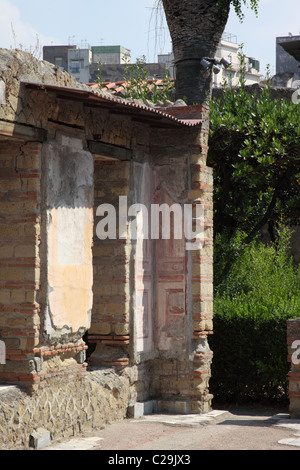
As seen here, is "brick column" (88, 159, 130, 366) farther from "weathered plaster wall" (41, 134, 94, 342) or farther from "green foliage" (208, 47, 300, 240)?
"green foliage" (208, 47, 300, 240)

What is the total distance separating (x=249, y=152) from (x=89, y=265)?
4896 mm

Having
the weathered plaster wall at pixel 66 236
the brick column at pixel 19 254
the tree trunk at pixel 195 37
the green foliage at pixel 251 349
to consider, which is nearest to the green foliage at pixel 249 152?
the tree trunk at pixel 195 37

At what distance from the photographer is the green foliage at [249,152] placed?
41.0 ft

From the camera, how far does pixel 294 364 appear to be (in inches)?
369

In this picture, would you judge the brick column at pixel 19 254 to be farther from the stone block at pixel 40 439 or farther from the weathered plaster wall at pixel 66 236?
the stone block at pixel 40 439

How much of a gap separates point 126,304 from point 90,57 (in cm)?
4194

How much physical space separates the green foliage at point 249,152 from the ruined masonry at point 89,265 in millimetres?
2656

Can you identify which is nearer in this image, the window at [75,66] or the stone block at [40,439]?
the stone block at [40,439]

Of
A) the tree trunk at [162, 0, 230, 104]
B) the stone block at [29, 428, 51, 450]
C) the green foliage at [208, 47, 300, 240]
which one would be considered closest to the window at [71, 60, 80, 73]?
the tree trunk at [162, 0, 230, 104]

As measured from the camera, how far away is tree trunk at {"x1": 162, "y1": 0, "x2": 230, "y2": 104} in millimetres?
13938

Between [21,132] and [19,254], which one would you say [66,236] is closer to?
[19,254]
